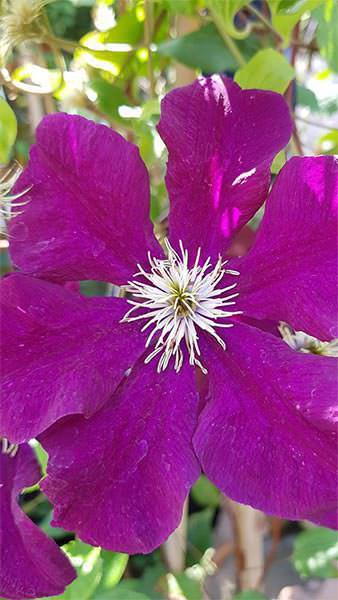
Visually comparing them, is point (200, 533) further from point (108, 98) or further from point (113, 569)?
point (108, 98)

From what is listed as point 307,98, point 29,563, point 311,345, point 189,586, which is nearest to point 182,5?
point 307,98

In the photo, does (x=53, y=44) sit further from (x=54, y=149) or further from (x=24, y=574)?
(x=24, y=574)

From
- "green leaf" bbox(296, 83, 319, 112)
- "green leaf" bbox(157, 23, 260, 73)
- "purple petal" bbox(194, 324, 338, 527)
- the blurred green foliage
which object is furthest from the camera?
"green leaf" bbox(296, 83, 319, 112)

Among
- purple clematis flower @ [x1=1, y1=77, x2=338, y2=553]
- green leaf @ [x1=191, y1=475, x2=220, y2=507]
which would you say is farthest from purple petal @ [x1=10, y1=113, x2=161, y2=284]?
green leaf @ [x1=191, y1=475, x2=220, y2=507]

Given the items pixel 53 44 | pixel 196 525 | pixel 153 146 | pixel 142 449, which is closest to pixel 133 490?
pixel 142 449

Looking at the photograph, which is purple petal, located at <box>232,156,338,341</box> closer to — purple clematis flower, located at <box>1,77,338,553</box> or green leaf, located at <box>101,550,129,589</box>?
purple clematis flower, located at <box>1,77,338,553</box>

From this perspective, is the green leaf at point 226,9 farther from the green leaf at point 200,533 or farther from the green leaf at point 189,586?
the green leaf at point 200,533
